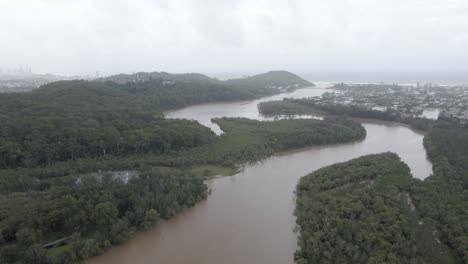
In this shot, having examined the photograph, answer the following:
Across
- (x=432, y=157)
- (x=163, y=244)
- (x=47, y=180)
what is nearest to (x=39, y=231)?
(x=163, y=244)

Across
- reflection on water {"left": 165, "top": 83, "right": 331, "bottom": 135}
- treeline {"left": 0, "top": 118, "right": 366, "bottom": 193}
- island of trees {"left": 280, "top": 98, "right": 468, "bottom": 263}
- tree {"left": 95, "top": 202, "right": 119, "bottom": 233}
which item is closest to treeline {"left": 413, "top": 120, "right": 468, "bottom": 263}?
island of trees {"left": 280, "top": 98, "right": 468, "bottom": 263}

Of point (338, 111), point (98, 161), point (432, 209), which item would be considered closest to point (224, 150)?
point (98, 161)

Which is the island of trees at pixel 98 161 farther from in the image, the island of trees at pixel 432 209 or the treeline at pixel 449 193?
the treeline at pixel 449 193

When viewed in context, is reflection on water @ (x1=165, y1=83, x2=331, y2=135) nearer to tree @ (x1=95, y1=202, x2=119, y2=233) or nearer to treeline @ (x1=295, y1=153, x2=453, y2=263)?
treeline @ (x1=295, y1=153, x2=453, y2=263)

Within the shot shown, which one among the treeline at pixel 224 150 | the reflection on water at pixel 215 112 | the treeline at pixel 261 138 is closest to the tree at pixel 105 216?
the treeline at pixel 224 150

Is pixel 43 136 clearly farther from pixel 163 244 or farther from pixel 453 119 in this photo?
pixel 453 119
